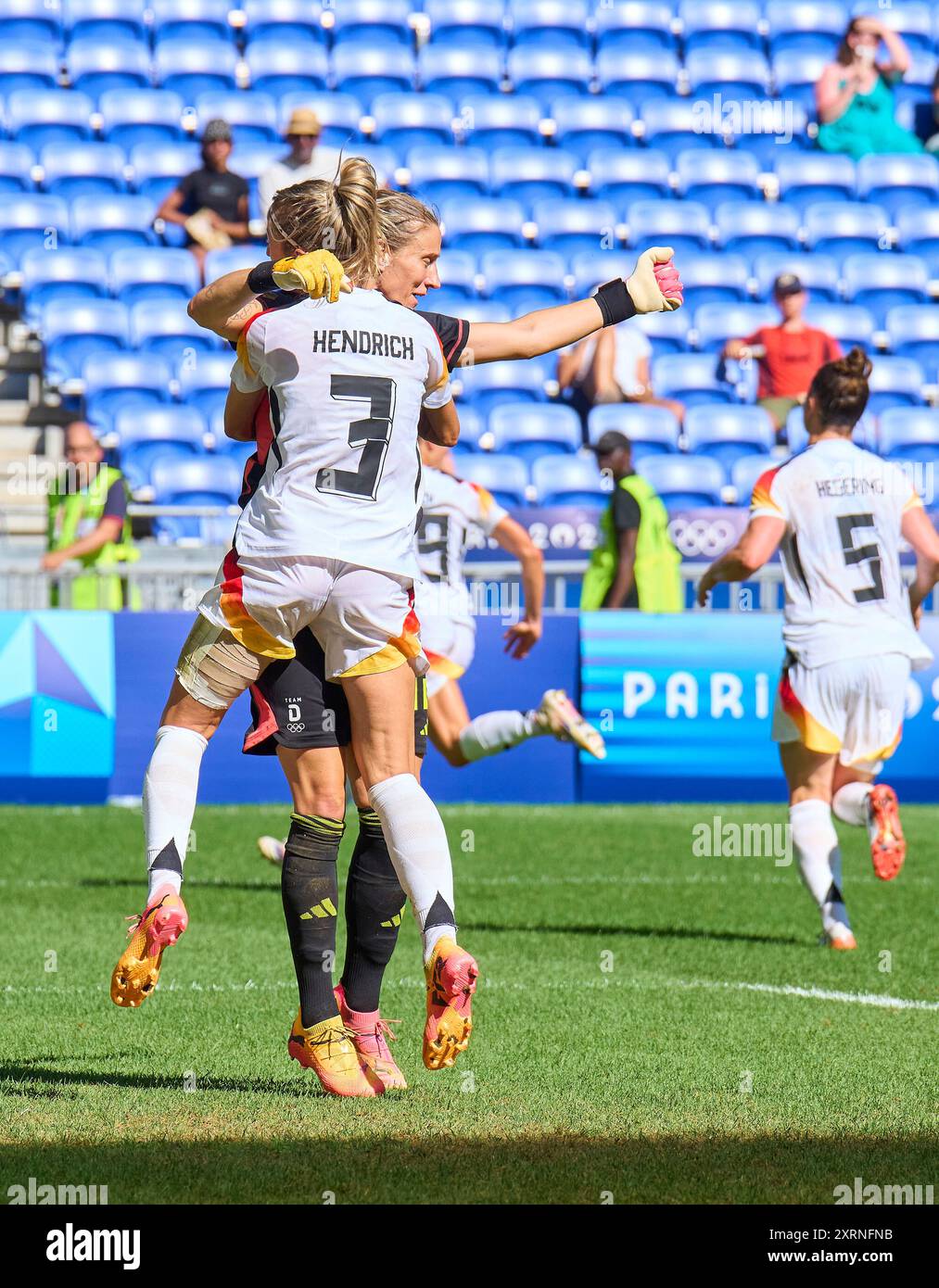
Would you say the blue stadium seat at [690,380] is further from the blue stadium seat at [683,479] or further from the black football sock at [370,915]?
the black football sock at [370,915]

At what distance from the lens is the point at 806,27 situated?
2077cm

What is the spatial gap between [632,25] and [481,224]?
3651 millimetres

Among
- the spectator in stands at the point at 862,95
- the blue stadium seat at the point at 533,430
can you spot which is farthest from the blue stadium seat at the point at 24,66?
the spectator in stands at the point at 862,95

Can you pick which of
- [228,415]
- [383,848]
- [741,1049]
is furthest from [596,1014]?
[228,415]

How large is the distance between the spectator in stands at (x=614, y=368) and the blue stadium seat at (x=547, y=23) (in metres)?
4.98

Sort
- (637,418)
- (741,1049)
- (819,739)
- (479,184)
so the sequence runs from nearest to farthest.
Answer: (741,1049) → (819,739) → (637,418) → (479,184)

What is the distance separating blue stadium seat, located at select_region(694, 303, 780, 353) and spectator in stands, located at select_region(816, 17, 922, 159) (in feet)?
10.8

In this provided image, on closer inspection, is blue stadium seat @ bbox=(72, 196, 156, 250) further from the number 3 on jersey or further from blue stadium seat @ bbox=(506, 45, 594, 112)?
the number 3 on jersey

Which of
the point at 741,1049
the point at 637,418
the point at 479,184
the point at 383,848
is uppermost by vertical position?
the point at 479,184

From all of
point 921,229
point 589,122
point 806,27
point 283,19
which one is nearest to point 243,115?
point 283,19

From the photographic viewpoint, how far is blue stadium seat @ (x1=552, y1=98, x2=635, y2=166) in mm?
19406

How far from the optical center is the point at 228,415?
4.27 meters
